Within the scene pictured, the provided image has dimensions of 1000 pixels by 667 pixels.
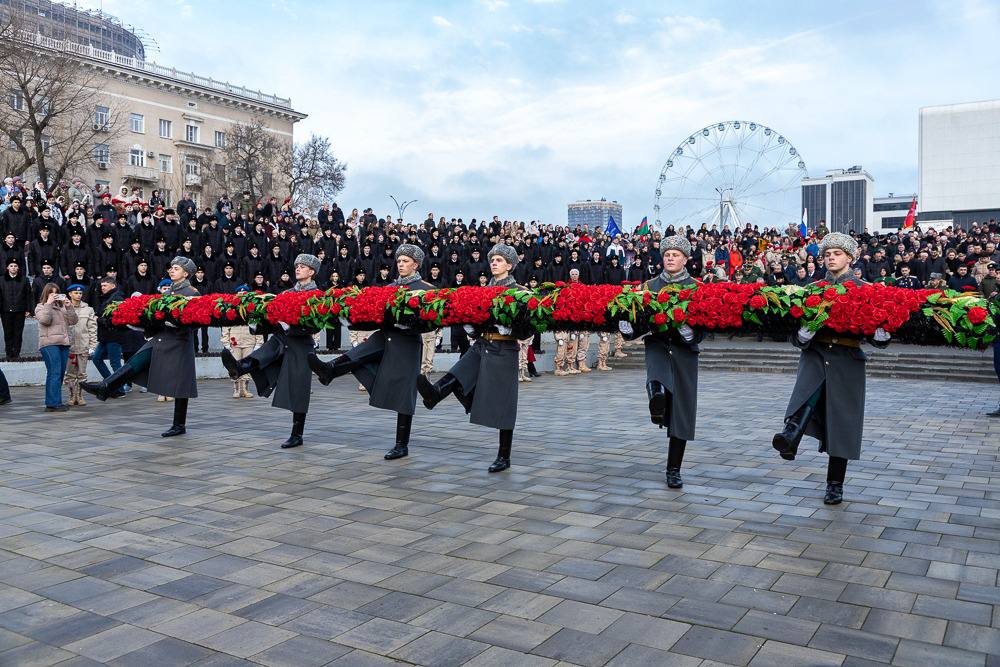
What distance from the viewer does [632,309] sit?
6.83 metres

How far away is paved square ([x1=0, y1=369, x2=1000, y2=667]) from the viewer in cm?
378

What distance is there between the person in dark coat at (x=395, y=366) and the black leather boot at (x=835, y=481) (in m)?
3.90

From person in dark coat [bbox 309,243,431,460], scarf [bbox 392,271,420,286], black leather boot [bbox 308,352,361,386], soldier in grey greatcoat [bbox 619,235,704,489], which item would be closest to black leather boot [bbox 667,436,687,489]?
soldier in grey greatcoat [bbox 619,235,704,489]

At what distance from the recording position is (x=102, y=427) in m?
10.3

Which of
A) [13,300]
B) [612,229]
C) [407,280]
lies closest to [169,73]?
[612,229]

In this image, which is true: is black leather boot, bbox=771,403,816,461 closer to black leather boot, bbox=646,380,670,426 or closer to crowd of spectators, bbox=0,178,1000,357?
black leather boot, bbox=646,380,670,426

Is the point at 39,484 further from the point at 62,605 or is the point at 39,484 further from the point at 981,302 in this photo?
the point at 981,302

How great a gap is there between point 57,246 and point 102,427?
8.20m

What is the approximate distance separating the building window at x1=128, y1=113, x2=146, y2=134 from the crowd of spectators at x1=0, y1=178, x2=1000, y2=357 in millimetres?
39890

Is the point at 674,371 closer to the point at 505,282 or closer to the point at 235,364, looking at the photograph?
the point at 505,282

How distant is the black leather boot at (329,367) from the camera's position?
7996mm

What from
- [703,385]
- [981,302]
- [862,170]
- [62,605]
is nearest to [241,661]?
[62,605]

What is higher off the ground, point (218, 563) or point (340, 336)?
point (340, 336)

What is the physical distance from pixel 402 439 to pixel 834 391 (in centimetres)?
411
